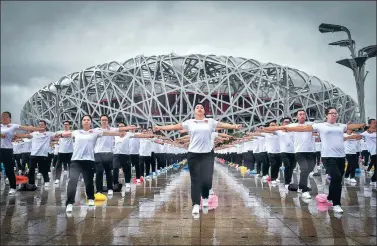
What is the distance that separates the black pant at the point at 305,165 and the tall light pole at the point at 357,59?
41.7 ft

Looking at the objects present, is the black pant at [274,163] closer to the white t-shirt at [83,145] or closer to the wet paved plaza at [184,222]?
the wet paved plaza at [184,222]

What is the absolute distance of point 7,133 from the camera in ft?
28.2

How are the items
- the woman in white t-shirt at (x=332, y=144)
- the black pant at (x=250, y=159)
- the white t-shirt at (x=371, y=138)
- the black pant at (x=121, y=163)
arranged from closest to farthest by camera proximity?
the woman in white t-shirt at (x=332, y=144) → the black pant at (x=121, y=163) → the white t-shirt at (x=371, y=138) → the black pant at (x=250, y=159)

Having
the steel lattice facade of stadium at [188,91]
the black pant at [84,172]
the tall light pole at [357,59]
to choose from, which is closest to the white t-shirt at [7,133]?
the black pant at [84,172]

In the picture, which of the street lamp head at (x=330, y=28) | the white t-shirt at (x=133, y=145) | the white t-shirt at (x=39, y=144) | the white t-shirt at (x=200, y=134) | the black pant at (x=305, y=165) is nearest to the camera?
the white t-shirt at (x=200, y=134)

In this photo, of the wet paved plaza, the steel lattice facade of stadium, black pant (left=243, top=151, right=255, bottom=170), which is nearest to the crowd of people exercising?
the wet paved plaza

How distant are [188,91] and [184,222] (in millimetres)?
58823

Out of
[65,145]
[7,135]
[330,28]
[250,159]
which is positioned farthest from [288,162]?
[330,28]

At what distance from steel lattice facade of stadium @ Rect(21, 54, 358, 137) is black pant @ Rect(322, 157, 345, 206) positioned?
5654cm

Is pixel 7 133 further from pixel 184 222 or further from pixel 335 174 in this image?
pixel 335 174

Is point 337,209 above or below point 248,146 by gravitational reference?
below

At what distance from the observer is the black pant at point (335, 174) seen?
21.0ft

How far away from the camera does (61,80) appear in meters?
71.6

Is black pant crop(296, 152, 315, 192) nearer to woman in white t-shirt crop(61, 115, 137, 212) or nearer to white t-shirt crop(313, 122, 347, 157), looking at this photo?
white t-shirt crop(313, 122, 347, 157)
